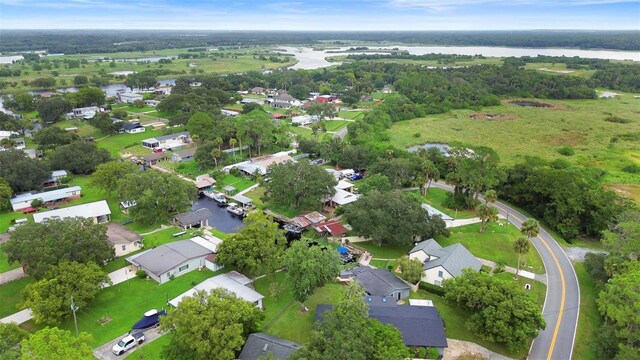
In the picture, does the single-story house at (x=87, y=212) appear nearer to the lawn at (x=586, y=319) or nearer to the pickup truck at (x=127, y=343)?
the pickup truck at (x=127, y=343)

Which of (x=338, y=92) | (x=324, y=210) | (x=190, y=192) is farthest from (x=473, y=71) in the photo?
(x=190, y=192)

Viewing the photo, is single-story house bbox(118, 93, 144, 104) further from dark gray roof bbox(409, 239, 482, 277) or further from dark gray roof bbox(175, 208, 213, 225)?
dark gray roof bbox(409, 239, 482, 277)

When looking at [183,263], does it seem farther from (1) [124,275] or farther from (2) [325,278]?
(2) [325,278]

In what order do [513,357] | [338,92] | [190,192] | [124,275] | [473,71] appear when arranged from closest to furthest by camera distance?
[513,357] < [124,275] < [190,192] < [338,92] < [473,71]

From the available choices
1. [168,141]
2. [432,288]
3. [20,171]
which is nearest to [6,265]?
[20,171]

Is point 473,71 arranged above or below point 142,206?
above

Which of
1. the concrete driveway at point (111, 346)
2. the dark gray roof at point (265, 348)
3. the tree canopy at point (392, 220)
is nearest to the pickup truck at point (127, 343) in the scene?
the concrete driveway at point (111, 346)
